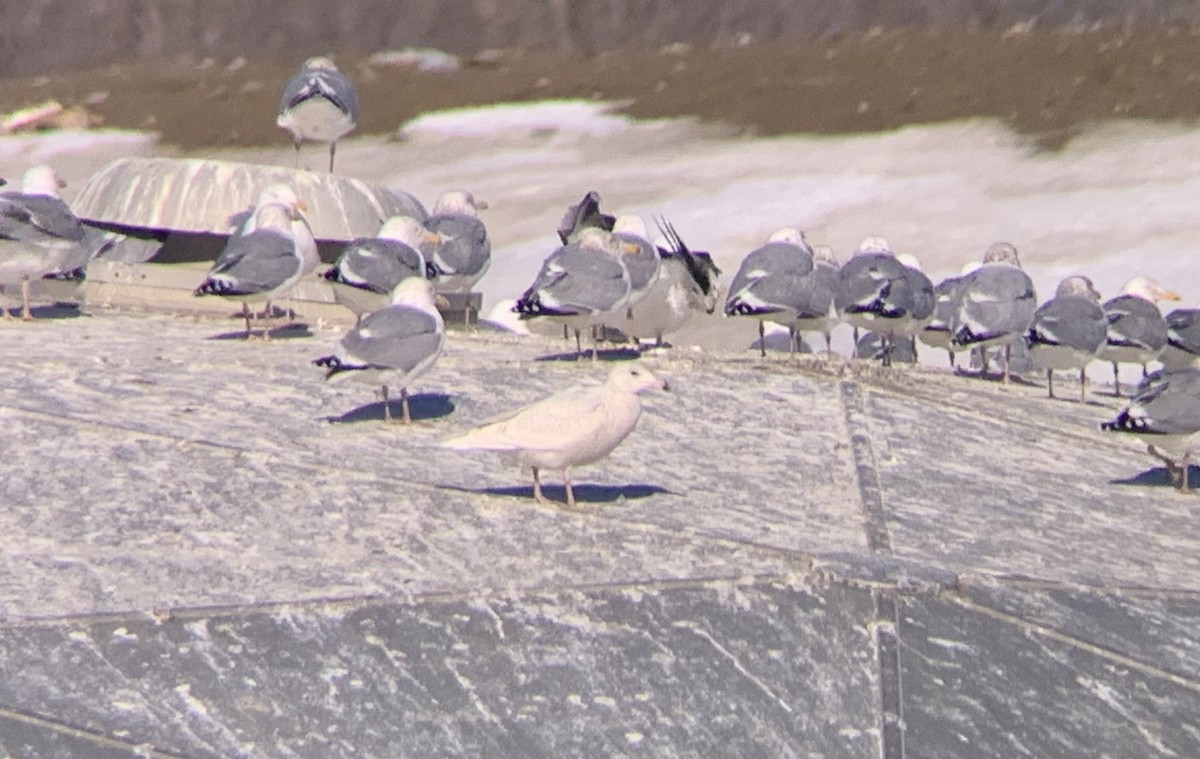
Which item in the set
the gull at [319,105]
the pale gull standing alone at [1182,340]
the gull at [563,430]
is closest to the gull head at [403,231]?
the gull at [319,105]

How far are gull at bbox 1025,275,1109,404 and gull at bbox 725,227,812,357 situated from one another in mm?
1454

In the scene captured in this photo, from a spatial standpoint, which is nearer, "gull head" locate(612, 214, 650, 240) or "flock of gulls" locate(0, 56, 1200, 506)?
"flock of gulls" locate(0, 56, 1200, 506)

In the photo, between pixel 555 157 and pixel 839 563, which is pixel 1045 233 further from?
pixel 839 563

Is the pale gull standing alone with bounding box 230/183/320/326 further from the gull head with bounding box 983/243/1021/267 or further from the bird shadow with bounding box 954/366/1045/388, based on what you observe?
the gull head with bounding box 983/243/1021/267

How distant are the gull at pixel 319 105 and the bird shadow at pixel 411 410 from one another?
20.7ft

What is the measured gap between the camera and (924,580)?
6.73 metres

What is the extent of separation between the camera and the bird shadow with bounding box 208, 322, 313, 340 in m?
12.2

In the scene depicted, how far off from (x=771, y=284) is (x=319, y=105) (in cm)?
487

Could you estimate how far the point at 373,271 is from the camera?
11.4 meters

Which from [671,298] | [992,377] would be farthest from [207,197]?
[992,377]

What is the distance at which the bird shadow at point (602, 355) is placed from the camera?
11.8 meters

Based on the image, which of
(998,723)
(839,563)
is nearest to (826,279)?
(839,563)

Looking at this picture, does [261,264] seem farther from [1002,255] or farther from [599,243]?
[1002,255]

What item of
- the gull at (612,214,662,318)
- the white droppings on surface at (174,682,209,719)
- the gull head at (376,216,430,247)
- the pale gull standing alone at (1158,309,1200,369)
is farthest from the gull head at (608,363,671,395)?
the pale gull standing alone at (1158,309,1200,369)
